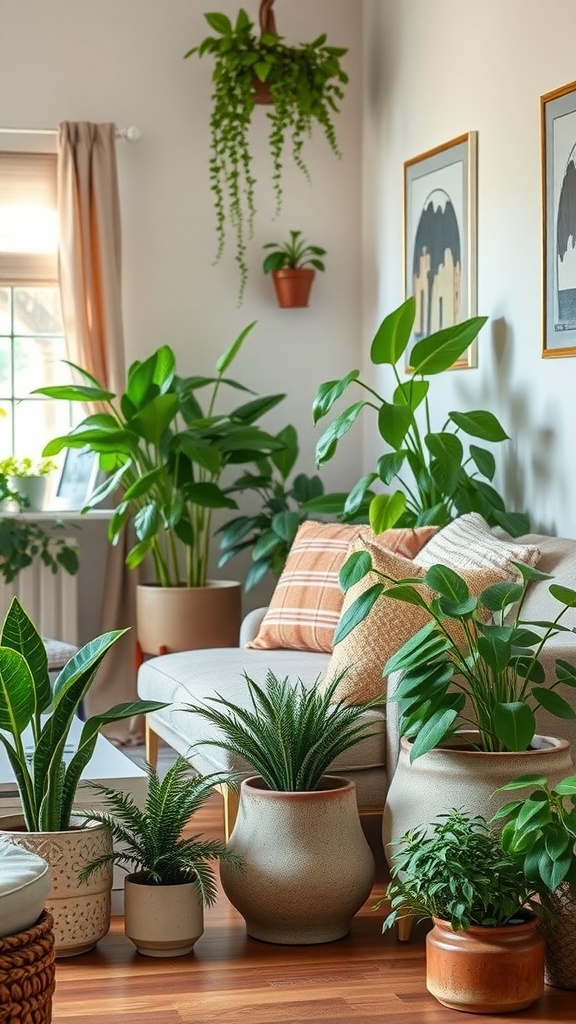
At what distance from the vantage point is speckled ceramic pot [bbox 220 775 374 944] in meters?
2.79

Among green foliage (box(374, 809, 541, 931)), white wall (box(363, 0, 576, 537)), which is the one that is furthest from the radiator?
green foliage (box(374, 809, 541, 931))

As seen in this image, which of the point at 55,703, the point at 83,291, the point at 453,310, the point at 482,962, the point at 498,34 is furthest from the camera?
the point at 83,291

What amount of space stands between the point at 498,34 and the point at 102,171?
5.32ft

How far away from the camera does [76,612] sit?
16.7 ft

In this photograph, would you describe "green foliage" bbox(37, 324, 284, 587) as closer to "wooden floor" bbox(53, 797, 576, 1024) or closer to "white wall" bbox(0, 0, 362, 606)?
"white wall" bbox(0, 0, 362, 606)

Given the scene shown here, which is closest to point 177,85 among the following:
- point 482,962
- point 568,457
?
point 568,457

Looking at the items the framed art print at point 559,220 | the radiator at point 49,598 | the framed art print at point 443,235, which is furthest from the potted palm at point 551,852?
the radiator at point 49,598

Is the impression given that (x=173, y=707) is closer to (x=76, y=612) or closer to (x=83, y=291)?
(x=76, y=612)

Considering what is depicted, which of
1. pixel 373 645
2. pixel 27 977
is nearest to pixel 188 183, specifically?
pixel 373 645

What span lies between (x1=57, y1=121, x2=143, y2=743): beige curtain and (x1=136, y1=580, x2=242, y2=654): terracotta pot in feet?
1.46

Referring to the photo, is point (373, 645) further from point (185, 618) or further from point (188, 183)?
point (188, 183)

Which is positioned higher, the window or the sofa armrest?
the window

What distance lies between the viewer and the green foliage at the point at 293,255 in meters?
5.24

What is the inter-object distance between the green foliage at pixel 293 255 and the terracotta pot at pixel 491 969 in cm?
322
